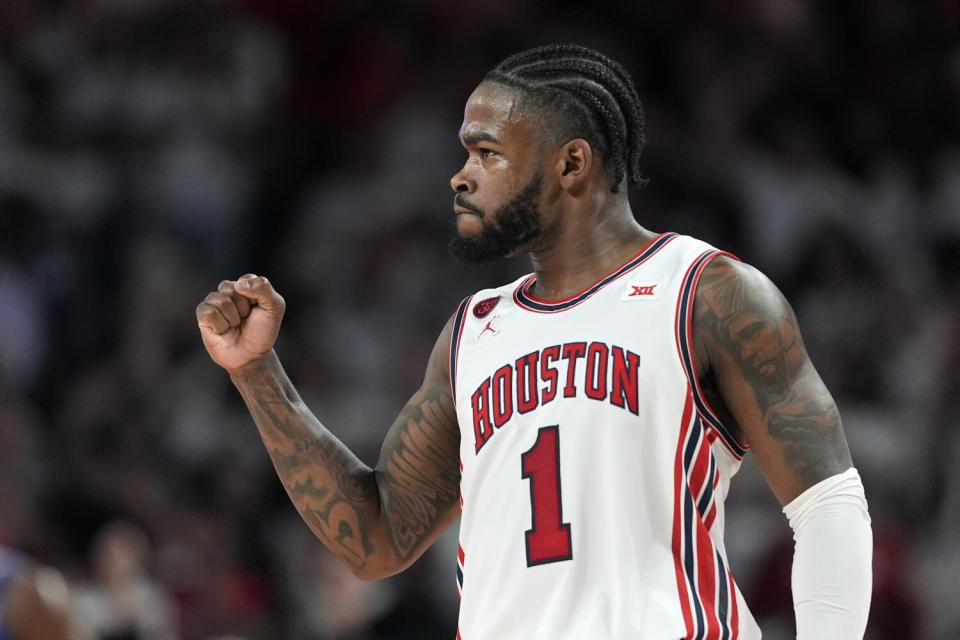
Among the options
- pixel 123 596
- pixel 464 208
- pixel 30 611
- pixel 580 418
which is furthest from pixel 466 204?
pixel 123 596

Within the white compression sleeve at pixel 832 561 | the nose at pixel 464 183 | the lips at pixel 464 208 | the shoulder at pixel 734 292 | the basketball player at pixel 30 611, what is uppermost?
the nose at pixel 464 183

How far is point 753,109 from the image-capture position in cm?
966

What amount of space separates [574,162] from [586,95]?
0.16 meters

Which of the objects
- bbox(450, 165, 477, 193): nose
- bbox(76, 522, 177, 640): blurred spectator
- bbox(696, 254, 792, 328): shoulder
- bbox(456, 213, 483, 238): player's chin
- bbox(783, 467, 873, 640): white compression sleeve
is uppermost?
bbox(450, 165, 477, 193): nose

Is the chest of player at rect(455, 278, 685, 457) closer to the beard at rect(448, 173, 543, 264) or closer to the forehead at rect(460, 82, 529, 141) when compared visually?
the beard at rect(448, 173, 543, 264)

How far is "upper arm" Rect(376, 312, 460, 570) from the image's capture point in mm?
3850

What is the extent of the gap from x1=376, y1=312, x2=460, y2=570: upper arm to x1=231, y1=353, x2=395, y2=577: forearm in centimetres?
5

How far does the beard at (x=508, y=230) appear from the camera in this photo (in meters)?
3.62

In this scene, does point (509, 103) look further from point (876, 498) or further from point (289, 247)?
point (289, 247)

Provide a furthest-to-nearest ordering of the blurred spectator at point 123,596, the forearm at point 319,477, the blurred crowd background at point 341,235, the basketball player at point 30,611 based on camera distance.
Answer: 1. the blurred crowd background at point 341,235
2. the blurred spectator at point 123,596
3. the basketball player at point 30,611
4. the forearm at point 319,477

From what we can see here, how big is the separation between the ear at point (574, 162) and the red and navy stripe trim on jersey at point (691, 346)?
0.37 meters

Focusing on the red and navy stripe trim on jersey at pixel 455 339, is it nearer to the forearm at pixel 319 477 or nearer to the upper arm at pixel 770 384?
the forearm at pixel 319 477

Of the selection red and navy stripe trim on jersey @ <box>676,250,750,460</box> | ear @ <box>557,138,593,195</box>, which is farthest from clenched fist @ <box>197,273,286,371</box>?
red and navy stripe trim on jersey @ <box>676,250,750,460</box>

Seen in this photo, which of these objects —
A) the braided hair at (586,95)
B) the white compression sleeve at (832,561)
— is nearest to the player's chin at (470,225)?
the braided hair at (586,95)
